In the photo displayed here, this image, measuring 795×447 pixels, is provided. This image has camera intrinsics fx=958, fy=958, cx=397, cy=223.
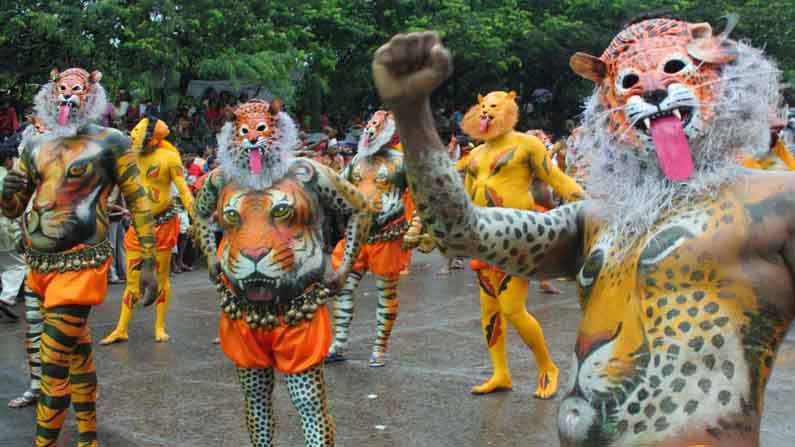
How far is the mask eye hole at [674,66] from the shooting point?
243cm

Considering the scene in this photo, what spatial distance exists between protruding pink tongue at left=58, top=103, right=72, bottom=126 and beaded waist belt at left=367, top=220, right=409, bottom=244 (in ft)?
9.48

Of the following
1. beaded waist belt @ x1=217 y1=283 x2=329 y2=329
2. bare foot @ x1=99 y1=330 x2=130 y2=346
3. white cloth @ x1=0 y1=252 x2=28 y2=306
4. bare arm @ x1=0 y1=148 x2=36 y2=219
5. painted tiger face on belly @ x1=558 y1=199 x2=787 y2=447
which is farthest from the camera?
white cloth @ x1=0 y1=252 x2=28 y2=306

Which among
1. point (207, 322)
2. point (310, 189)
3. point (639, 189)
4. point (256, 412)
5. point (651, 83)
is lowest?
point (207, 322)

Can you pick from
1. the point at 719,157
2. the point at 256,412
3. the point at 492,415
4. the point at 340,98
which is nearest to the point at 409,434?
the point at 492,415

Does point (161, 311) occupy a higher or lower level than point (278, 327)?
lower

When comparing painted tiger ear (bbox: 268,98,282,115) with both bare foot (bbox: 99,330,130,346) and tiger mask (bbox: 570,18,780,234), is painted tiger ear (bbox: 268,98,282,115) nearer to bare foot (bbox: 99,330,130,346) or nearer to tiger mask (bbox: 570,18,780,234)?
tiger mask (bbox: 570,18,780,234)

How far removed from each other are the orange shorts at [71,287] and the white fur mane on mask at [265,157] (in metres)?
1.02

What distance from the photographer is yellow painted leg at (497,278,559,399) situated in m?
6.32

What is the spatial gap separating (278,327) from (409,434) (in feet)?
5.14

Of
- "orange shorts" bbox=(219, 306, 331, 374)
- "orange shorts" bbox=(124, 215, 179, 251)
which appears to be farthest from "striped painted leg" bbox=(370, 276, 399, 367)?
"orange shorts" bbox=(219, 306, 331, 374)

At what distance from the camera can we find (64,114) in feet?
17.6

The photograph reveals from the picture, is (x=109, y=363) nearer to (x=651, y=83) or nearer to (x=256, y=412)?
(x=256, y=412)

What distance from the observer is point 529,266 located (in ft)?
8.64

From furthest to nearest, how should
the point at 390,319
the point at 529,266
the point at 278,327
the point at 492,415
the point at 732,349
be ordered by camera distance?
1. the point at 390,319
2. the point at 492,415
3. the point at 278,327
4. the point at 529,266
5. the point at 732,349
